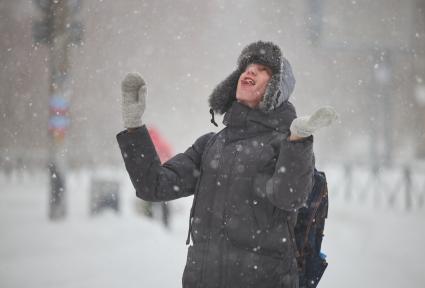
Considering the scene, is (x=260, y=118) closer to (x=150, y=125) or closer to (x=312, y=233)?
(x=312, y=233)

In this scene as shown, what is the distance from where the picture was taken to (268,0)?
75.4ft

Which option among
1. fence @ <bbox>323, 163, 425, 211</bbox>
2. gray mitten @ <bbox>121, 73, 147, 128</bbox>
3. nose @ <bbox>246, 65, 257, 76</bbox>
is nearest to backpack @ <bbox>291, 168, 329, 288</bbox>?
nose @ <bbox>246, 65, 257, 76</bbox>

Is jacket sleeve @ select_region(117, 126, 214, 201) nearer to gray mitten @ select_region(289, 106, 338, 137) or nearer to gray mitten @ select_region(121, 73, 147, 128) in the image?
gray mitten @ select_region(121, 73, 147, 128)

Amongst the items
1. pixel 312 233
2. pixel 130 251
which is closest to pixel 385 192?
pixel 130 251

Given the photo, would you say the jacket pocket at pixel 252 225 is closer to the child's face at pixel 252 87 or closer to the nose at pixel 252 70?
the child's face at pixel 252 87

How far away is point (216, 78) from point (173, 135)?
397 inches

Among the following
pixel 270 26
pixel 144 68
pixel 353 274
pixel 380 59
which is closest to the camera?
pixel 353 274

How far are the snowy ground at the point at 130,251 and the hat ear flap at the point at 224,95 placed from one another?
3.10 metres

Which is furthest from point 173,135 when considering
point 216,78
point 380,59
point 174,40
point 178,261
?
point 178,261

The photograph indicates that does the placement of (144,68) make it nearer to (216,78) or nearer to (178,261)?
(216,78)

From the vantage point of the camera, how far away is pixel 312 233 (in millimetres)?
2057

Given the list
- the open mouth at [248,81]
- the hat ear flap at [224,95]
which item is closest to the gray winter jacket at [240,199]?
the open mouth at [248,81]

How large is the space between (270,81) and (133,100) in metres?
0.60

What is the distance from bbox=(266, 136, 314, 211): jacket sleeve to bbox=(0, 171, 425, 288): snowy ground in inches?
136
